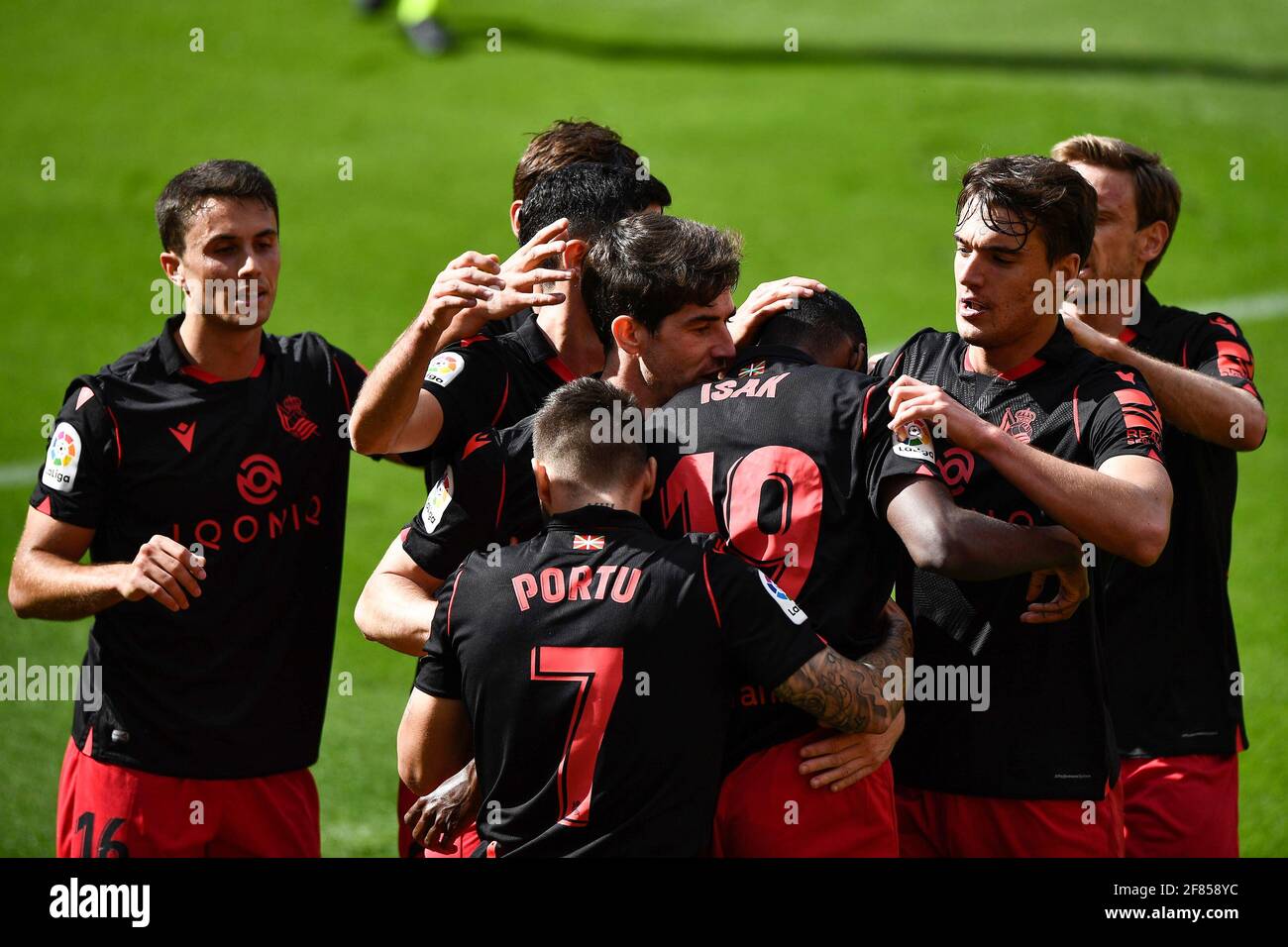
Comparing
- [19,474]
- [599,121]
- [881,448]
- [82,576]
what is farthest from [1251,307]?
[82,576]

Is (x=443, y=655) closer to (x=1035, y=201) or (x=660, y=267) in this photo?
(x=660, y=267)

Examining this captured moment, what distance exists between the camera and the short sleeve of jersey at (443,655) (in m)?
3.74

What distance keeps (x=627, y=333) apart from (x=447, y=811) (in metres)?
1.35

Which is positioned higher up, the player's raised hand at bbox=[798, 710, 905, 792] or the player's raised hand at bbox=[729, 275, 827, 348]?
the player's raised hand at bbox=[729, 275, 827, 348]

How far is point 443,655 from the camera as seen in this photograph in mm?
3764

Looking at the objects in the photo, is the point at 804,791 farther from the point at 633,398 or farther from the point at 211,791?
the point at 211,791

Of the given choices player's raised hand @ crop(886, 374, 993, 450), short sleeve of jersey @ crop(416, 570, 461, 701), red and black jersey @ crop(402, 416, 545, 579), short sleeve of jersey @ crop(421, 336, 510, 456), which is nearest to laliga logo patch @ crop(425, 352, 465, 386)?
short sleeve of jersey @ crop(421, 336, 510, 456)

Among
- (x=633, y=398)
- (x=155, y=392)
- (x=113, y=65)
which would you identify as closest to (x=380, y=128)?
(x=113, y=65)

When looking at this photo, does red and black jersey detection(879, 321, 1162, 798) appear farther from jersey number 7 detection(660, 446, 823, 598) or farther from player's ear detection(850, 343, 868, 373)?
jersey number 7 detection(660, 446, 823, 598)

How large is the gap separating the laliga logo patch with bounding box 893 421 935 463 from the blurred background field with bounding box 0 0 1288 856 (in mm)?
8625

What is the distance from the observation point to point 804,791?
384 centimetres

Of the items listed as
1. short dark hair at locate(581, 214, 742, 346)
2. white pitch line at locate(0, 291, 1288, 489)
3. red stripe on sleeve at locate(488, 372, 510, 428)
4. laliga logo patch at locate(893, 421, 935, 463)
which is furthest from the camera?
white pitch line at locate(0, 291, 1288, 489)

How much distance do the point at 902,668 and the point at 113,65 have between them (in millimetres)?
18866

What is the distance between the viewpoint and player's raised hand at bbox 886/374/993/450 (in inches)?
143
